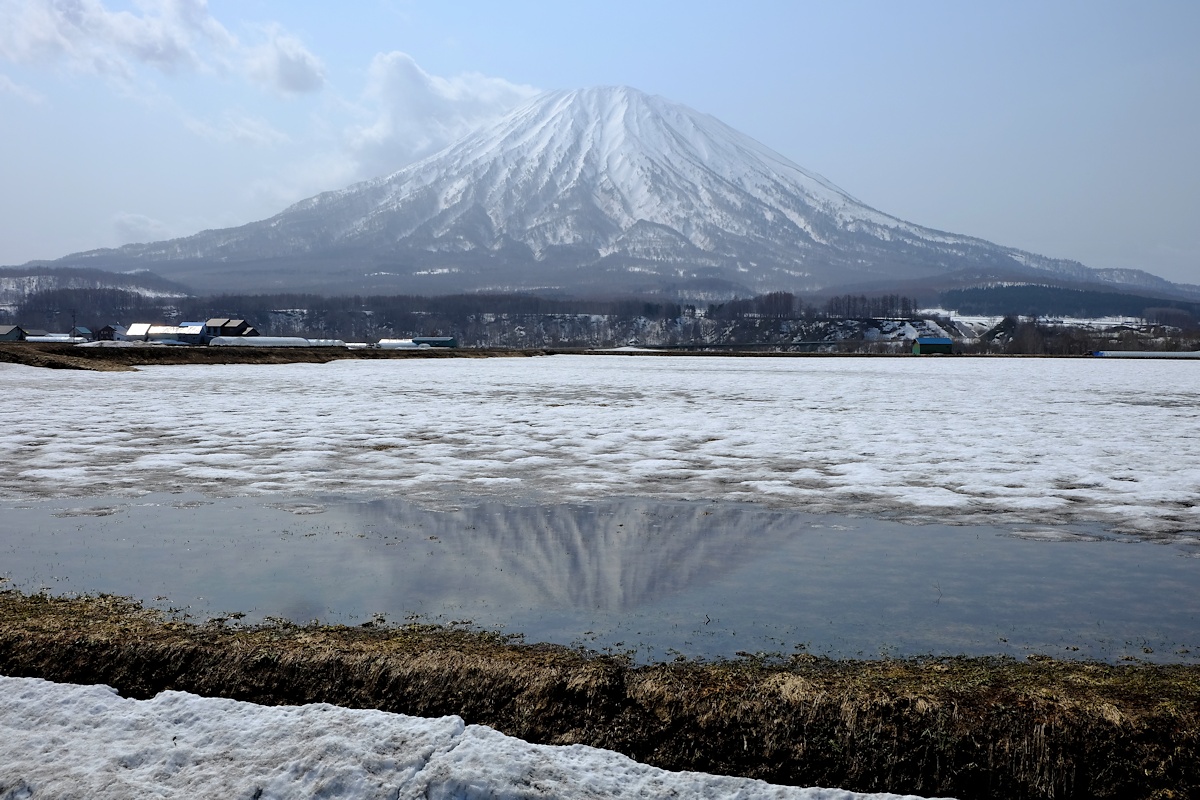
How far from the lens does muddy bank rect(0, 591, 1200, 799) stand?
4.36 metres

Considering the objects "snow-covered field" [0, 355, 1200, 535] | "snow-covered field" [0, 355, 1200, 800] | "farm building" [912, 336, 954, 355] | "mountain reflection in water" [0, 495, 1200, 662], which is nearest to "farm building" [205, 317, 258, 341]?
"farm building" [912, 336, 954, 355]

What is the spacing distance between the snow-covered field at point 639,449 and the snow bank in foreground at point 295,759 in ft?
18.3

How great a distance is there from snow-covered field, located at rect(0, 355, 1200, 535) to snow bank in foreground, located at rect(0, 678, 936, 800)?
5.59 metres

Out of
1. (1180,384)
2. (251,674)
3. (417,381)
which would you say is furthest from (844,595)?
(1180,384)

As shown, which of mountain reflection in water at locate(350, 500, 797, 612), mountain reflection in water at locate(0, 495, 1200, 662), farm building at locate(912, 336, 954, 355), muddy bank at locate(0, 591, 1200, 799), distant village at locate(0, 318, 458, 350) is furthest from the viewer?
distant village at locate(0, 318, 458, 350)

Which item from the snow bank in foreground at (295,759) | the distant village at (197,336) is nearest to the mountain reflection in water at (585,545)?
the snow bank in foreground at (295,759)

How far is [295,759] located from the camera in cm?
429

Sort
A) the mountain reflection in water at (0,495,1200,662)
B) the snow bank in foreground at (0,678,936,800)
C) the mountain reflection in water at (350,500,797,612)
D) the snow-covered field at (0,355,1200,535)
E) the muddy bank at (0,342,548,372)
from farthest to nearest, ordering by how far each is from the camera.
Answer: the muddy bank at (0,342,548,372), the snow-covered field at (0,355,1200,535), the mountain reflection in water at (350,500,797,612), the mountain reflection in water at (0,495,1200,662), the snow bank in foreground at (0,678,936,800)

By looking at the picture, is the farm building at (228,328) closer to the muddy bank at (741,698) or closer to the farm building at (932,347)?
the farm building at (932,347)

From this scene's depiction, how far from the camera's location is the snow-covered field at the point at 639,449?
10.7 meters

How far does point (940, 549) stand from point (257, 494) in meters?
7.58

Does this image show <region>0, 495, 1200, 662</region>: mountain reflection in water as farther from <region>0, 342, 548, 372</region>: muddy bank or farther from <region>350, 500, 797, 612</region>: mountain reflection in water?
<region>0, 342, 548, 372</region>: muddy bank

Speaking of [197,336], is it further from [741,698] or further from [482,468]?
[741,698]

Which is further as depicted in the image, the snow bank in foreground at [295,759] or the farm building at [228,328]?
the farm building at [228,328]
